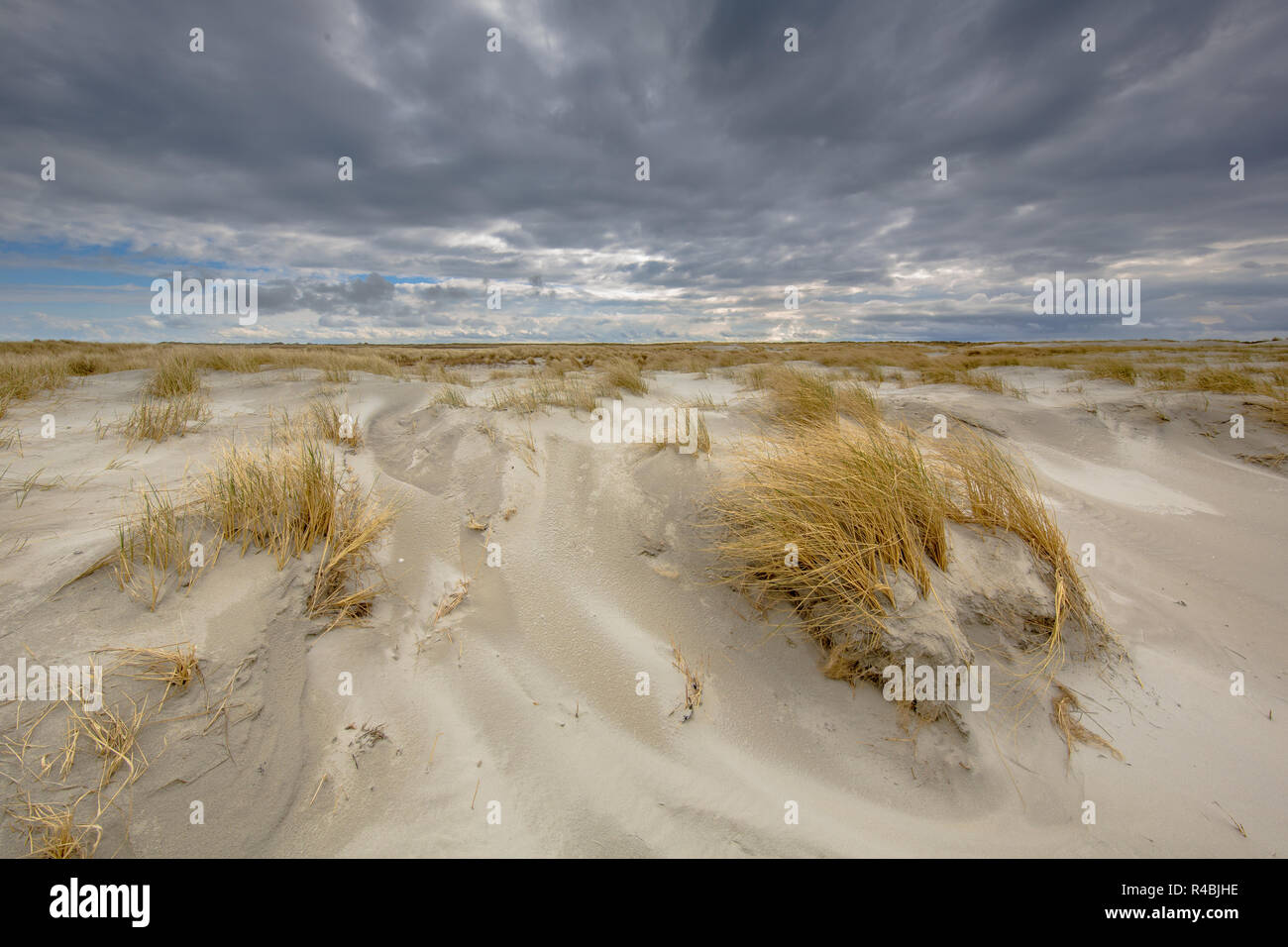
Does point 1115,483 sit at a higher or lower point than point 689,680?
higher

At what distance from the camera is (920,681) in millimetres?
2379

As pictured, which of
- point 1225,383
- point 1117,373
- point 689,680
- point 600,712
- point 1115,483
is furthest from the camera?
point 1117,373

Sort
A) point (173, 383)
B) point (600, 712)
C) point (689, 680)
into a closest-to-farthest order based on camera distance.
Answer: point (600, 712)
point (689, 680)
point (173, 383)

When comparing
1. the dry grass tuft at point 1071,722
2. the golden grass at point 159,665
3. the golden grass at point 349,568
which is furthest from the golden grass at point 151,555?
the dry grass tuft at point 1071,722

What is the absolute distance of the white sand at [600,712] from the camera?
1.89 m

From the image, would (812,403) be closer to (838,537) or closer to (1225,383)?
(838,537)

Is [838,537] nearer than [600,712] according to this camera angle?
No

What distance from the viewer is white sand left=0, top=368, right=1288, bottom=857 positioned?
189 cm

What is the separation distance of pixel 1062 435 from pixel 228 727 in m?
8.95

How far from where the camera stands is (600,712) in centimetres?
239

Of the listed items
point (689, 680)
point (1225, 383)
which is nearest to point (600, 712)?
point (689, 680)
